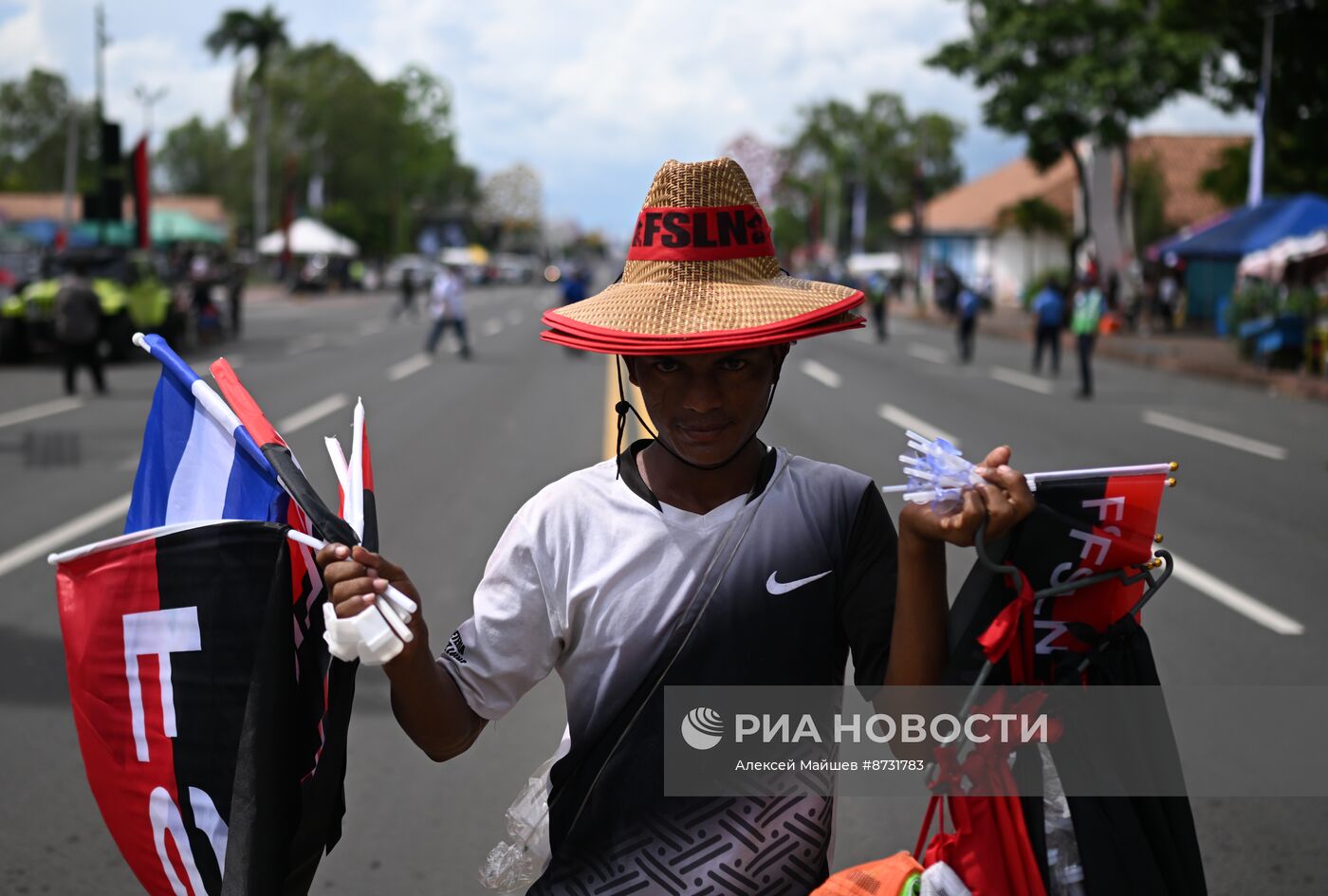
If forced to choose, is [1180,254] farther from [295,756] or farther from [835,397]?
[295,756]

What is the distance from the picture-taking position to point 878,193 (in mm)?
104375

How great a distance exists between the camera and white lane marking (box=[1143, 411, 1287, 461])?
46.0ft

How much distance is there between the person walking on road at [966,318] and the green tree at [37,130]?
293 ft

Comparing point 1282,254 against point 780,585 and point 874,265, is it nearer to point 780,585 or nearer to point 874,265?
point 780,585

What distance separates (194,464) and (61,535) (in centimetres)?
760

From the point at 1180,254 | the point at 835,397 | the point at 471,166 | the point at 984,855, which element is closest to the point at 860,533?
the point at 984,855

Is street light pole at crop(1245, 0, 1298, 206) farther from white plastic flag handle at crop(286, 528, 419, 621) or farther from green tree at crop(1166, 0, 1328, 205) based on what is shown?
white plastic flag handle at crop(286, 528, 419, 621)

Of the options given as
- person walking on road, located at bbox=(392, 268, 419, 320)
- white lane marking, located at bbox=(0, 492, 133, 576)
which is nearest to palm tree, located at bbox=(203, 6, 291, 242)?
person walking on road, located at bbox=(392, 268, 419, 320)

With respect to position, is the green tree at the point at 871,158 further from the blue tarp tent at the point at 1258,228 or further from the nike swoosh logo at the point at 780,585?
the nike swoosh logo at the point at 780,585

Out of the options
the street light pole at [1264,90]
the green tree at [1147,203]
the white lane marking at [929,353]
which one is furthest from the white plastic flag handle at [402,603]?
the green tree at [1147,203]

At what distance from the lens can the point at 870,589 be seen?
2.06m

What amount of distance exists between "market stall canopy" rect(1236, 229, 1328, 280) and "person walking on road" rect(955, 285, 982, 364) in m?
5.46

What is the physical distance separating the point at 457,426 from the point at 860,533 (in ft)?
43.8

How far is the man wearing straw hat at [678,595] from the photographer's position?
81.3 inches
